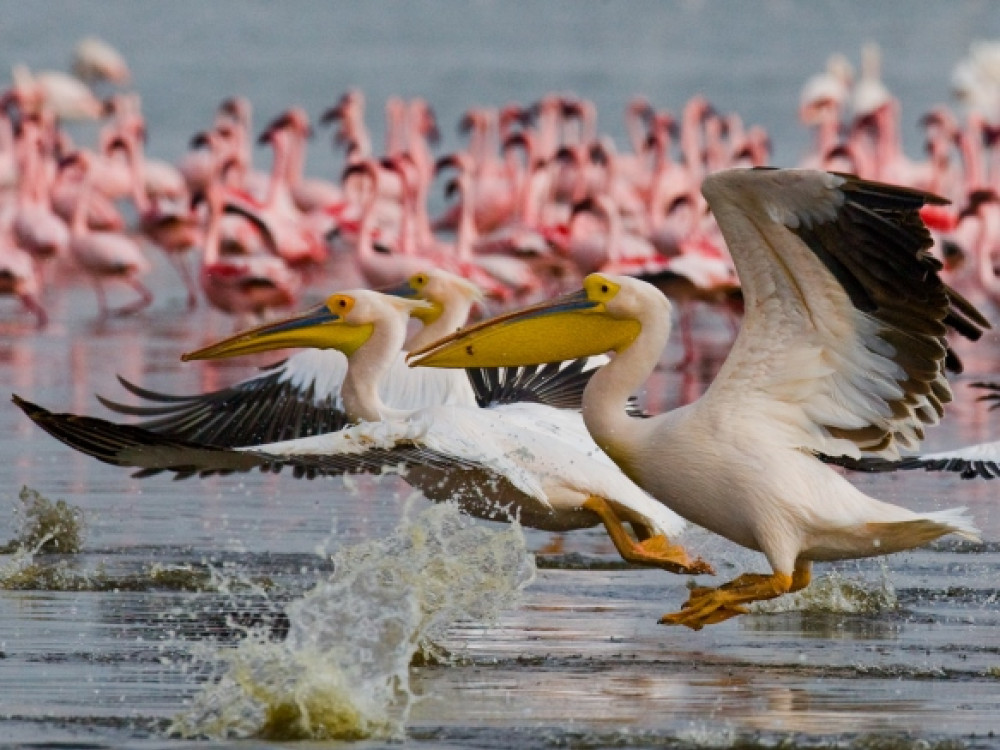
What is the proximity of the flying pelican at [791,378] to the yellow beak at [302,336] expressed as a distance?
100 cm

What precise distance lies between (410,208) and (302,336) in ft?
44.5

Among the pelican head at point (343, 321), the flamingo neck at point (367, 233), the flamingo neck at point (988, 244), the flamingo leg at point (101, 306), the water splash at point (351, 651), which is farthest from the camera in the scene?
the flamingo leg at point (101, 306)

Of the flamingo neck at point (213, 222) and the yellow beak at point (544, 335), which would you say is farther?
the flamingo neck at point (213, 222)

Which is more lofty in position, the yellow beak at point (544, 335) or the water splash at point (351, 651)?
the yellow beak at point (544, 335)

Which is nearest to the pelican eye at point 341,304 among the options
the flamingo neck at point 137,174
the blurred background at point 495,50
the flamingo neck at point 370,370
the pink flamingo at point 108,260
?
the flamingo neck at point 370,370

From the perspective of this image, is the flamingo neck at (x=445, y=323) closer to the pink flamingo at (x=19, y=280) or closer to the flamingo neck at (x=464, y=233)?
the pink flamingo at (x=19, y=280)

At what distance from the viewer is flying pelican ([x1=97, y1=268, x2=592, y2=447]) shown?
30.3 feet

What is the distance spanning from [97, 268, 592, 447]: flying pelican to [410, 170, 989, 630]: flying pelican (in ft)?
6.38

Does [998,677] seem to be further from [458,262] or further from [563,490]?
[458,262]

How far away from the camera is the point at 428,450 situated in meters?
7.02

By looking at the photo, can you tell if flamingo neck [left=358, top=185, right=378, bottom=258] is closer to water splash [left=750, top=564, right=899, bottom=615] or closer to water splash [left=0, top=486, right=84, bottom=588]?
water splash [left=0, top=486, right=84, bottom=588]

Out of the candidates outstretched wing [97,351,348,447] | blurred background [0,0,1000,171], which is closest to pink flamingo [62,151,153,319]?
outstretched wing [97,351,348,447]

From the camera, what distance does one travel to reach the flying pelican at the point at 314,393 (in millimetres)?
9234

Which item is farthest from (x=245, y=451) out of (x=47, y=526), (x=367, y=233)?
(x=367, y=233)
